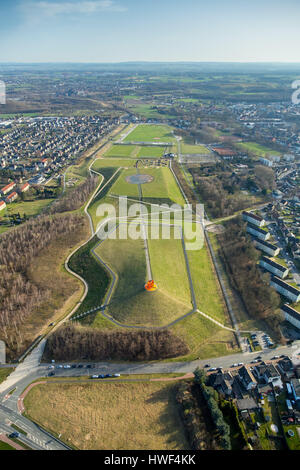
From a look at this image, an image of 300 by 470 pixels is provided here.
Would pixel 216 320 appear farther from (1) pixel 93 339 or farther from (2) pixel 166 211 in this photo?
(2) pixel 166 211

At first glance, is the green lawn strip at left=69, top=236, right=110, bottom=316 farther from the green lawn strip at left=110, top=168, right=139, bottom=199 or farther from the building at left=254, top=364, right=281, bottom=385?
the green lawn strip at left=110, top=168, right=139, bottom=199

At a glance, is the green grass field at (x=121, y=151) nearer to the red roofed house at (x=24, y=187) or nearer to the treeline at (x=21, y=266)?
the red roofed house at (x=24, y=187)

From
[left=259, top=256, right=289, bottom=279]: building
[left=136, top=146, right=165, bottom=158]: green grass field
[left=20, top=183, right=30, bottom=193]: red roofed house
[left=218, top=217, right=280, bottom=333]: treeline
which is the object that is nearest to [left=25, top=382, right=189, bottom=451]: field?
[left=218, top=217, right=280, bottom=333]: treeline

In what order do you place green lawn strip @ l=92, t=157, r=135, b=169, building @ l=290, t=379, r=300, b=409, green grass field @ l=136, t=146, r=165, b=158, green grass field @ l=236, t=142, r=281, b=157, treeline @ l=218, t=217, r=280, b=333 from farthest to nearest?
green grass field @ l=236, t=142, r=281, b=157 → green grass field @ l=136, t=146, r=165, b=158 → green lawn strip @ l=92, t=157, r=135, b=169 → treeline @ l=218, t=217, r=280, b=333 → building @ l=290, t=379, r=300, b=409

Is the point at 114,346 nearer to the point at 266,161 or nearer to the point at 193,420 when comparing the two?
the point at 193,420

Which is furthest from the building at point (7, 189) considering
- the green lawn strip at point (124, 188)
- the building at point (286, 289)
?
the building at point (286, 289)
